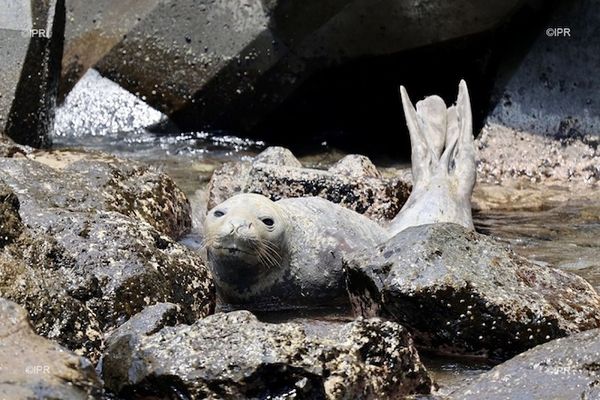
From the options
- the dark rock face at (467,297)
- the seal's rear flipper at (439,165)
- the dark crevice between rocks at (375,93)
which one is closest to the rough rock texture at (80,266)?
the dark rock face at (467,297)

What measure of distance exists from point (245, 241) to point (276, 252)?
0.27 metres

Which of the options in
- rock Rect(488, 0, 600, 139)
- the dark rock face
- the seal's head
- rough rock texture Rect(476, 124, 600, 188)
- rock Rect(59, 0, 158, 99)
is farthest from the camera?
rock Rect(59, 0, 158, 99)

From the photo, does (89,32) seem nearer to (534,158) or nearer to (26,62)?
(26,62)

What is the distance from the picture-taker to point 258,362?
12.4 feet

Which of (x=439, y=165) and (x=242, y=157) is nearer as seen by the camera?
(x=439, y=165)

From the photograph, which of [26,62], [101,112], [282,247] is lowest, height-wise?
[282,247]

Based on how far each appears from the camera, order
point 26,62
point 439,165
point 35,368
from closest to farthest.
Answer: point 35,368 < point 439,165 < point 26,62

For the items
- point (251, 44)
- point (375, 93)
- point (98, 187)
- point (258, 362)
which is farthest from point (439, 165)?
point (258, 362)

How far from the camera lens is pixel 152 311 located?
425 centimetres

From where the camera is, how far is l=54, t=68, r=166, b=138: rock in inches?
402

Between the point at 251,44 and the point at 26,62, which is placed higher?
the point at 251,44

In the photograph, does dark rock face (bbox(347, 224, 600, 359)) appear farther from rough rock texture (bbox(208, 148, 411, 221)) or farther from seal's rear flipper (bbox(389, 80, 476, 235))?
rough rock texture (bbox(208, 148, 411, 221))

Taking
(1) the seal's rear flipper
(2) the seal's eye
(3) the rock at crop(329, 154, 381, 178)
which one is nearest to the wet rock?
(2) the seal's eye

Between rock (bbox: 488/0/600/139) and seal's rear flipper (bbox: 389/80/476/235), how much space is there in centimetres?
200
